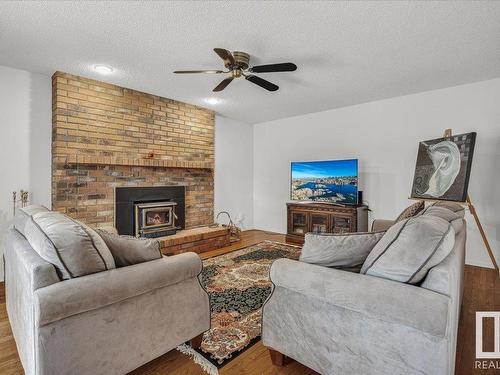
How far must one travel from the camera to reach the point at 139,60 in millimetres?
2906

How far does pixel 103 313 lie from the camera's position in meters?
1.34

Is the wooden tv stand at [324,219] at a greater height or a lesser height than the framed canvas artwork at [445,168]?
lesser

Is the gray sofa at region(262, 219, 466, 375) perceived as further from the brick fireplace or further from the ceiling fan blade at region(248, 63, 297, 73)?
the brick fireplace

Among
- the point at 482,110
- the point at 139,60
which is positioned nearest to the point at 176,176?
the point at 139,60

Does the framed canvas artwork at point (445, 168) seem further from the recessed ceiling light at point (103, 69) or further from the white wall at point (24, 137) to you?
the white wall at point (24, 137)

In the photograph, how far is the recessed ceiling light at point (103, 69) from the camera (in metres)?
3.08

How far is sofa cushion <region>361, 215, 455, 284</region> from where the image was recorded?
122cm

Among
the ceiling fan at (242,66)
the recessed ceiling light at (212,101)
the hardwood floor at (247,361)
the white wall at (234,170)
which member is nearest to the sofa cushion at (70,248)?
the hardwood floor at (247,361)

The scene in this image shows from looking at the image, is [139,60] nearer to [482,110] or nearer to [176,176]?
[176,176]

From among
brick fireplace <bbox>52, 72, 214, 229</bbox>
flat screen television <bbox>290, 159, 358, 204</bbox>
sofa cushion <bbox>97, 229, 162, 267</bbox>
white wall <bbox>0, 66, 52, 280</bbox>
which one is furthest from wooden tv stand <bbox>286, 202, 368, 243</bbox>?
white wall <bbox>0, 66, 52, 280</bbox>

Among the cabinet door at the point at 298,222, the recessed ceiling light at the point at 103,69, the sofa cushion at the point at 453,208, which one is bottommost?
the cabinet door at the point at 298,222

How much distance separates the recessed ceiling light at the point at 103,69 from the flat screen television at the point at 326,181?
128 inches

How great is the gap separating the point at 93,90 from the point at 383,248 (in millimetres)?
3852

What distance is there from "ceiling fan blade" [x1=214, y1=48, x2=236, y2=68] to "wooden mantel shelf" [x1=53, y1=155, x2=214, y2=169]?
6.89 ft
